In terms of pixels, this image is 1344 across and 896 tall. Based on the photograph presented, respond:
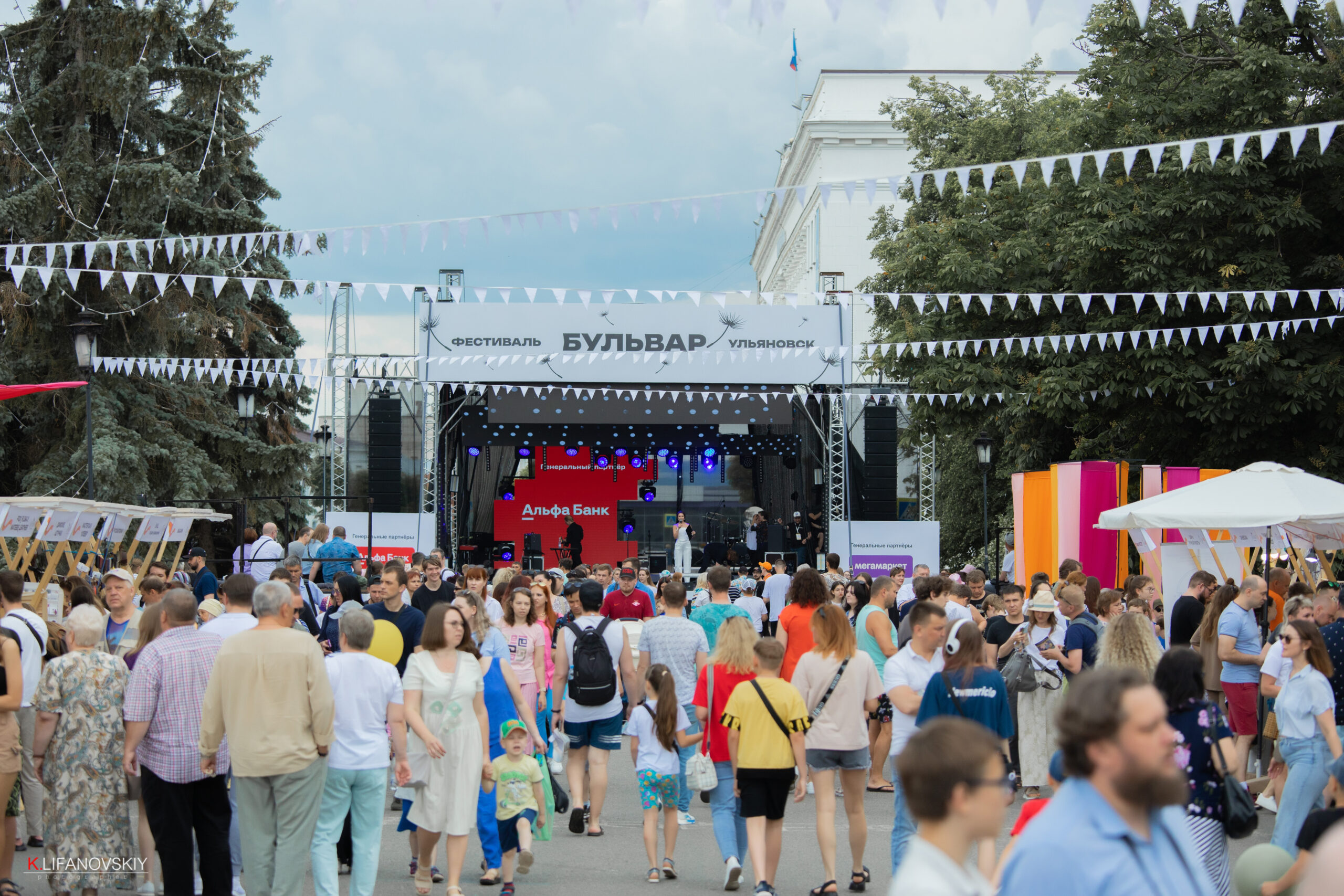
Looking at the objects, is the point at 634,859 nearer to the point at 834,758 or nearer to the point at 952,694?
the point at 834,758

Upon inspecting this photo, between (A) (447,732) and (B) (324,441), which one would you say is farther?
(B) (324,441)

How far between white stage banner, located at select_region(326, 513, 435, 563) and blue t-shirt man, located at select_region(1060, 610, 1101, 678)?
13.6 m

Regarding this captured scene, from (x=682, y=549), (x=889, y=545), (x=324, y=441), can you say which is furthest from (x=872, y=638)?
(x=324, y=441)

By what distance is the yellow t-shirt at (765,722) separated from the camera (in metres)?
5.78

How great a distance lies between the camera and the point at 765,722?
5809 mm

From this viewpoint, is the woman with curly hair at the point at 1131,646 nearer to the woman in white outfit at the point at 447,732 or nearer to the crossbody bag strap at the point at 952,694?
the crossbody bag strap at the point at 952,694

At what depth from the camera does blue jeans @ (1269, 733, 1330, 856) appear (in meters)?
5.59

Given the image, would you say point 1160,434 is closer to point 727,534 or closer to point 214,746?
point 727,534

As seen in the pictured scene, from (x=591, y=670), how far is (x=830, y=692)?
1.96m

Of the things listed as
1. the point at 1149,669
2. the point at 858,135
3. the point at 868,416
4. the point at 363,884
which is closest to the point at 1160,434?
the point at 868,416

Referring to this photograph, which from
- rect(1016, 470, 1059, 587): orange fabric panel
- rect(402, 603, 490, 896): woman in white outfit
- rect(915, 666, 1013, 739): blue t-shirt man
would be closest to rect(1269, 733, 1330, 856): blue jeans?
rect(915, 666, 1013, 739): blue t-shirt man

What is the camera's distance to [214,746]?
5.11m

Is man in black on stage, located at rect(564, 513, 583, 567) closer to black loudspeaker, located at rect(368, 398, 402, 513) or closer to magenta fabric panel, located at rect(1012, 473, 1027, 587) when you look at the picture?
black loudspeaker, located at rect(368, 398, 402, 513)

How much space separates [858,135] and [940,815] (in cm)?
4102
